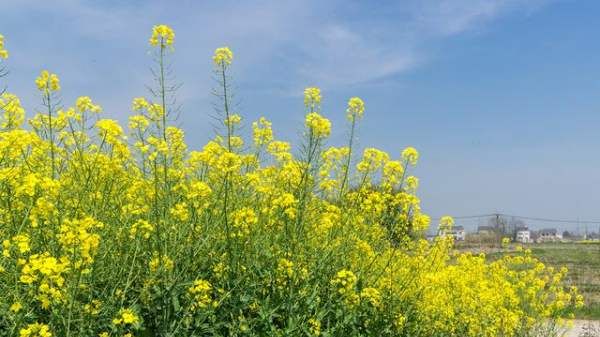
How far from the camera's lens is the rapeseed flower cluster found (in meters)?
2.94

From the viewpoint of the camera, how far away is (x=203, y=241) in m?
3.31

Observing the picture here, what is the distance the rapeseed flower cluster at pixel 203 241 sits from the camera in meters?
2.94

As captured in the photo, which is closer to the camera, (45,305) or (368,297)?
(45,305)

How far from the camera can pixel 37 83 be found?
379 cm

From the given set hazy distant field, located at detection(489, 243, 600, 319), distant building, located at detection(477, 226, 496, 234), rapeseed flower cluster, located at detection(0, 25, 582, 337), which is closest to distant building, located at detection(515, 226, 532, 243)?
hazy distant field, located at detection(489, 243, 600, 319)

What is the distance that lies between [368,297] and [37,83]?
244 cm

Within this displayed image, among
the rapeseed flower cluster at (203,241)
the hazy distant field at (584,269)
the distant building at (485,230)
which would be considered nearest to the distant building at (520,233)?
the hazy distant field at (584,269)

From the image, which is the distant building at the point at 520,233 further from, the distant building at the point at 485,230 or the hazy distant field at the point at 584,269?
the distant building at the point at 485,230

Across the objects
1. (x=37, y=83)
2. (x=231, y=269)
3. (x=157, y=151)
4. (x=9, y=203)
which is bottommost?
(x=231, y=269)

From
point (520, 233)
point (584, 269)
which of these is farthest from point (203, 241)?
point (520, 233)

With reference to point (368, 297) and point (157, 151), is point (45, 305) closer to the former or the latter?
point (157, 151)

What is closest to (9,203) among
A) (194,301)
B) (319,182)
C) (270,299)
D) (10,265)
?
(10,265)

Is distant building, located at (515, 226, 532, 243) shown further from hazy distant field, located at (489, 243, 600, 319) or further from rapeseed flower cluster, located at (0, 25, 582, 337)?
rapeseed flower cluster, located at (0, 25, 582, 337)

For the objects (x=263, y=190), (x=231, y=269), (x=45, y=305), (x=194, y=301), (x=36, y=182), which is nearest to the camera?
(x=45, y=305)
